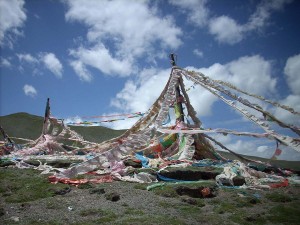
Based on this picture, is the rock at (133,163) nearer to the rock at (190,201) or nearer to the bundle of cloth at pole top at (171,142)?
the bundle of cloth at pole top at (171,142)

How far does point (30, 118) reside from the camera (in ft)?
246

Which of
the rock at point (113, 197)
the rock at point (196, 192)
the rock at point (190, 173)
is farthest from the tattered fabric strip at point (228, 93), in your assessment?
the rock at point (113, 197)

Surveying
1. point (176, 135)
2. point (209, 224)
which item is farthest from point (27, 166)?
point (209, 224)

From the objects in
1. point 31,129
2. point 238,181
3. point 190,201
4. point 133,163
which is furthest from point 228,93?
point 31,129

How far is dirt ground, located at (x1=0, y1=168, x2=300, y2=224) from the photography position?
28.5 ft

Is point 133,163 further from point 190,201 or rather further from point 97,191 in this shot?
point 190,201

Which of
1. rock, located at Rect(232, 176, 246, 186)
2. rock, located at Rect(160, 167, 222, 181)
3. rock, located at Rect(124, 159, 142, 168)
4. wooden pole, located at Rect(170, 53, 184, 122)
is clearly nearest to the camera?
rock, located at Rect(232, 176, 246, 186)

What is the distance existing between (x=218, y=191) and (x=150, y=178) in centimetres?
309

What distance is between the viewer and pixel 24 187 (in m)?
12.1

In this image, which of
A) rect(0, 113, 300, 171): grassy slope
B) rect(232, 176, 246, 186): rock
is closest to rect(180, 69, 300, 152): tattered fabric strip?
rect(232, 176, 246, 186): rock

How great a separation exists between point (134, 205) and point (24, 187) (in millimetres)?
4892

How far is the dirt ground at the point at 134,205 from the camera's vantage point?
8688 mm

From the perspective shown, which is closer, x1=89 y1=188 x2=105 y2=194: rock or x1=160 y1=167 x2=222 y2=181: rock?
x1=89 y1=188 x2=105 y2=194: rock

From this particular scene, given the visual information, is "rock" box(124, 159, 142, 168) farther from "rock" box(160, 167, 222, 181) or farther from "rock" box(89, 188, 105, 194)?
"rock" box(89, 188, 105, 194)
